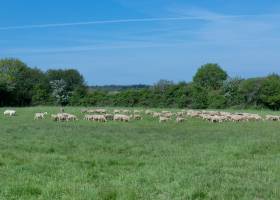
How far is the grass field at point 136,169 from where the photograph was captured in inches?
376

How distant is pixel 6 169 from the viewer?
40.7 ft

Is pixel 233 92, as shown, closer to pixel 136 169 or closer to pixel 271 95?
pixel 271 95

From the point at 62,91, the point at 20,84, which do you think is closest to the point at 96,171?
the point at 62,91

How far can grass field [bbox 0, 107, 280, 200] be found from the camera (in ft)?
31.3

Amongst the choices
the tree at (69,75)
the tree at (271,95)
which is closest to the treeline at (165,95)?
the tree at (271,95)

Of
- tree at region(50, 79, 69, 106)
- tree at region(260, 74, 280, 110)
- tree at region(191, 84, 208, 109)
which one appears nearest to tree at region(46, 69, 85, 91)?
tree at region(50, 79, 69, 106)

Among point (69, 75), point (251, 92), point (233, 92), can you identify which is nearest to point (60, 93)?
point (233, 92)

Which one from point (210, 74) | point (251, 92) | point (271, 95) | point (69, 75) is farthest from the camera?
point (69, 75)

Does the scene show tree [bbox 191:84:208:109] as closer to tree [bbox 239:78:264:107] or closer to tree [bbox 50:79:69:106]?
tree [bbox 239:78:264:107]

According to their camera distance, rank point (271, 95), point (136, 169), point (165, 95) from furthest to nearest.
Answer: point (271, 95) < point (165, 95) < point (136, 169)

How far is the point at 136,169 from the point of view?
1288 cm

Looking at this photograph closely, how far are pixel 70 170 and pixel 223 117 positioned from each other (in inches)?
→ 1054

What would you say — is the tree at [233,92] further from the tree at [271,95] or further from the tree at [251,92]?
the tree at [271,95]

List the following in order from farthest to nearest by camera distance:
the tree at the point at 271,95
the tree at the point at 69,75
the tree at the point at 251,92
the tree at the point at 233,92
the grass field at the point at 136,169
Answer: the tree at the point at 69,75 < the tree at the point at 271,95 < the tree at the point at 251,92 < the tree at the point at 233,92 < the grass field at the point at 136,169
